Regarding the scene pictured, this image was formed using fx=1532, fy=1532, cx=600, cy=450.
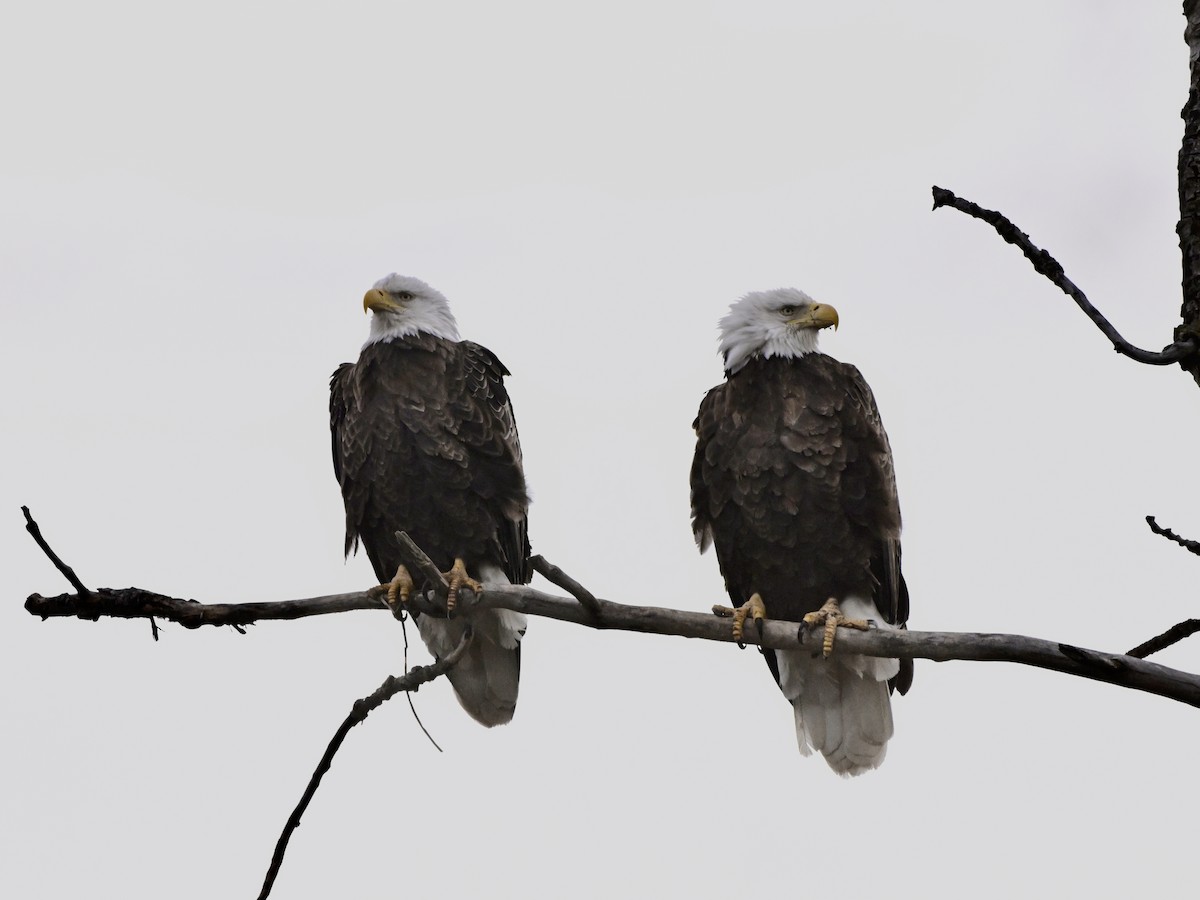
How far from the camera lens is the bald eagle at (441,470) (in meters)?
7.34

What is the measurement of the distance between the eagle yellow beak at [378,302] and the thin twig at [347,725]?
110 inches

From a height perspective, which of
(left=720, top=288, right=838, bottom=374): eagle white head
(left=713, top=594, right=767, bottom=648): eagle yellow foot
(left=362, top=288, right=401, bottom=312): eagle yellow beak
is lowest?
(left=713, top=594, right=767, bottom=648): eagle yellow foot

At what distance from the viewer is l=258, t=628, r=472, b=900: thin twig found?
16.2 feet

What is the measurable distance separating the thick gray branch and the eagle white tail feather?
3.52ft

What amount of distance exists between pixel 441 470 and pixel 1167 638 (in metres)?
3.67

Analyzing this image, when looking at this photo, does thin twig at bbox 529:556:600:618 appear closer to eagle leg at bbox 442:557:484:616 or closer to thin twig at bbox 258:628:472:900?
thin twig at bbox 258:628:472:900

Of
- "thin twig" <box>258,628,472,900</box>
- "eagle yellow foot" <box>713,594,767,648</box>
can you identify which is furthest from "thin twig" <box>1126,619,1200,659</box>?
"thin twig" <box>258,628,472,900</box>

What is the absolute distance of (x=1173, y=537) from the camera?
4.41m

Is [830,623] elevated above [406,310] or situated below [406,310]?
below

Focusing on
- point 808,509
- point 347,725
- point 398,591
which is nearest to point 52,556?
point 347,725

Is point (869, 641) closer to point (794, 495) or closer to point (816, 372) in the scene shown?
point (794, 495)

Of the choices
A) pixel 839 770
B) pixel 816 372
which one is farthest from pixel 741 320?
pixel 839 770

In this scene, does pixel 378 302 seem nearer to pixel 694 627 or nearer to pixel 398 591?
pixel 398 591

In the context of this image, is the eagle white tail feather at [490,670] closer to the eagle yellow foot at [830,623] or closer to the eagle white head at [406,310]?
the eagle white head at [406,310]
